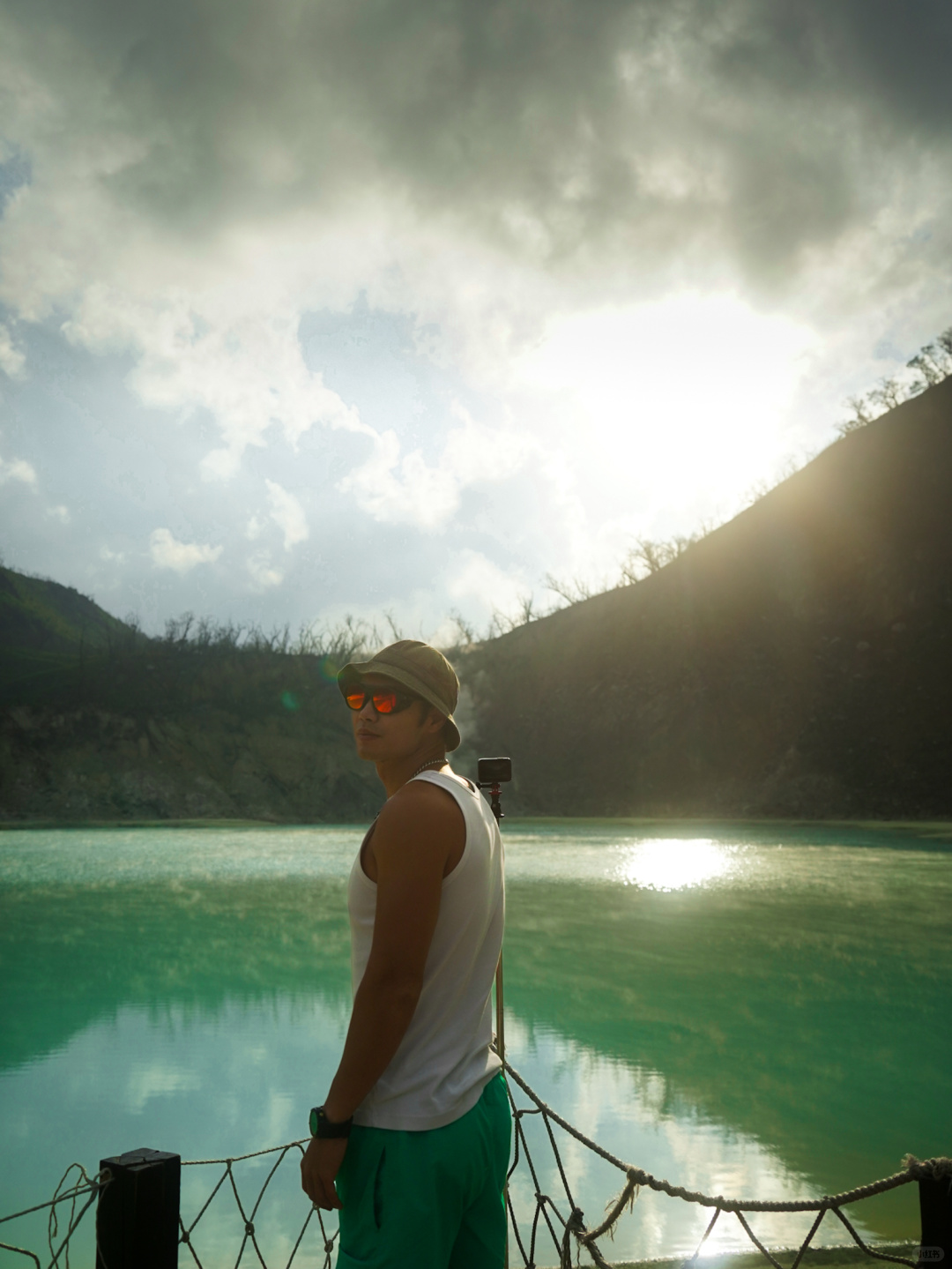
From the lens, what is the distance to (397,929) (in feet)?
5.46

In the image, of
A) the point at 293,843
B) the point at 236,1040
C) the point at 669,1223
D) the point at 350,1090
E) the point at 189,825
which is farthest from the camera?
the point at 189,825

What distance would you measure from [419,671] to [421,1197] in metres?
0.97

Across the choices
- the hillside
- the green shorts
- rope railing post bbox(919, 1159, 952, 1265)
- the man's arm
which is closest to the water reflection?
rope railing post bbox(919, 1159, 952, 1265)

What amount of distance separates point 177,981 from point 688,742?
3639 cm

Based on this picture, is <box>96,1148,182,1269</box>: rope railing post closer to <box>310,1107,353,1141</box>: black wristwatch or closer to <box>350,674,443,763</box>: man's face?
<box>310,1107,353,1141</box>: black wristwatch

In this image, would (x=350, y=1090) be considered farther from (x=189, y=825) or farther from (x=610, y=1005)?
(x=189, y=825)

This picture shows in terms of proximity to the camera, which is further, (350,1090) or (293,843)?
(293,843)

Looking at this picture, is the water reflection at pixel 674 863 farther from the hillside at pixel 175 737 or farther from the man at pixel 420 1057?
the hillside at pixel 175 737

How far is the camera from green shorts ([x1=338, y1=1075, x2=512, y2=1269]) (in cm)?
170

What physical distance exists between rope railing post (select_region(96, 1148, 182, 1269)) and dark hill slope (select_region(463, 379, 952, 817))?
3928cm

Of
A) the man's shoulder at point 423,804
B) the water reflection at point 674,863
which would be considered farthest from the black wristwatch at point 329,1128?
the water reflection at point 674,863

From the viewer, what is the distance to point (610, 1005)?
880 centimetres

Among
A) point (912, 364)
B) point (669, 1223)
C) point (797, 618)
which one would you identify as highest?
point (912, 364)

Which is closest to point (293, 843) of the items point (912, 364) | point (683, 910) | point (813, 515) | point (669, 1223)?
point (683, 910)
